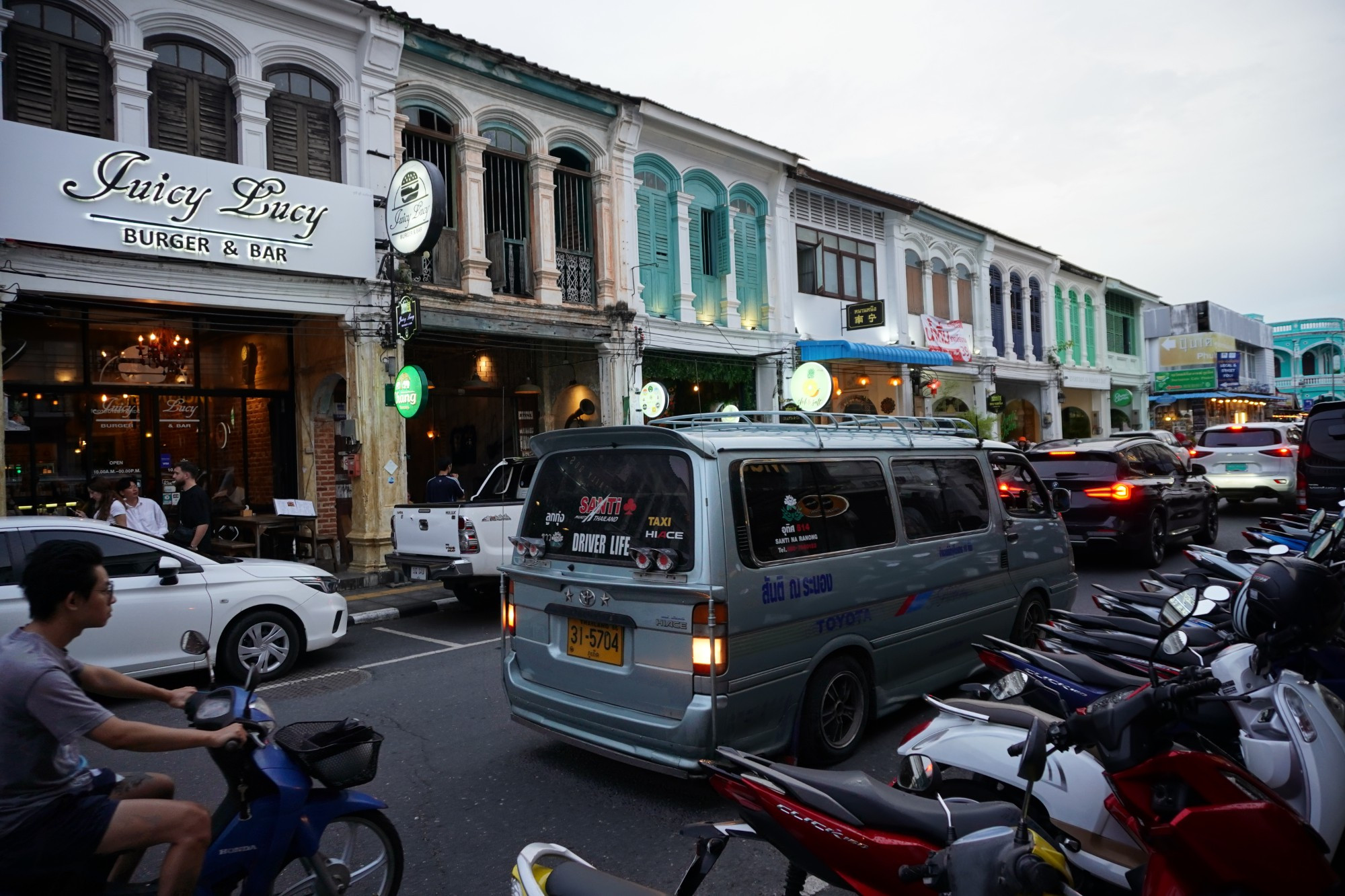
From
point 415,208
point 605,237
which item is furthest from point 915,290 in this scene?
point 415,208

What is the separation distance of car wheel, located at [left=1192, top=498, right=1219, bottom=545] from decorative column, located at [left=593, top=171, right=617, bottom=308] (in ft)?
34.4

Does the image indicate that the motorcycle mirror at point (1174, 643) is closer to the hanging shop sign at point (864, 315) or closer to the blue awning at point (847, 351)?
the blue awning at point (847, 351)

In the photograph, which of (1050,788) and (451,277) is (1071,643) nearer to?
(1050,788)

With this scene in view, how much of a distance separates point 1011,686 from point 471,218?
12.7 meters

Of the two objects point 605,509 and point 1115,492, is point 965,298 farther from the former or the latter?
point 605,509

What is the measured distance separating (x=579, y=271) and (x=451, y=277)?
2713 mm

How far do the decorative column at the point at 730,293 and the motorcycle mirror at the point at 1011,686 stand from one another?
15.2m

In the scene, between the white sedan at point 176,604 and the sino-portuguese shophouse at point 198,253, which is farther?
the sino-portuguese shophouse at point 198,253

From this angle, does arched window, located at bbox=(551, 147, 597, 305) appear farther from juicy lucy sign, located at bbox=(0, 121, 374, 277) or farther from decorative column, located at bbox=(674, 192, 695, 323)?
juicy lucy sign, located at bbox=(0, 121, 374, 277)

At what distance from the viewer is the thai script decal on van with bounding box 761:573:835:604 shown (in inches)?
167

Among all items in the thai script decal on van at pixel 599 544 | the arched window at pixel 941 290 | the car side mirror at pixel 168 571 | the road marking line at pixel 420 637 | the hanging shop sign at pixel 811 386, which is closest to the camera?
the thai script decal on van at pixel 599 544

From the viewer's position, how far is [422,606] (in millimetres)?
10398

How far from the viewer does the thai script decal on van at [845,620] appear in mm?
4551

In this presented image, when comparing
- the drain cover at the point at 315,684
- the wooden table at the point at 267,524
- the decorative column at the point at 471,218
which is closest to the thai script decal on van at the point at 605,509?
the drain cover at the point at 315,684
